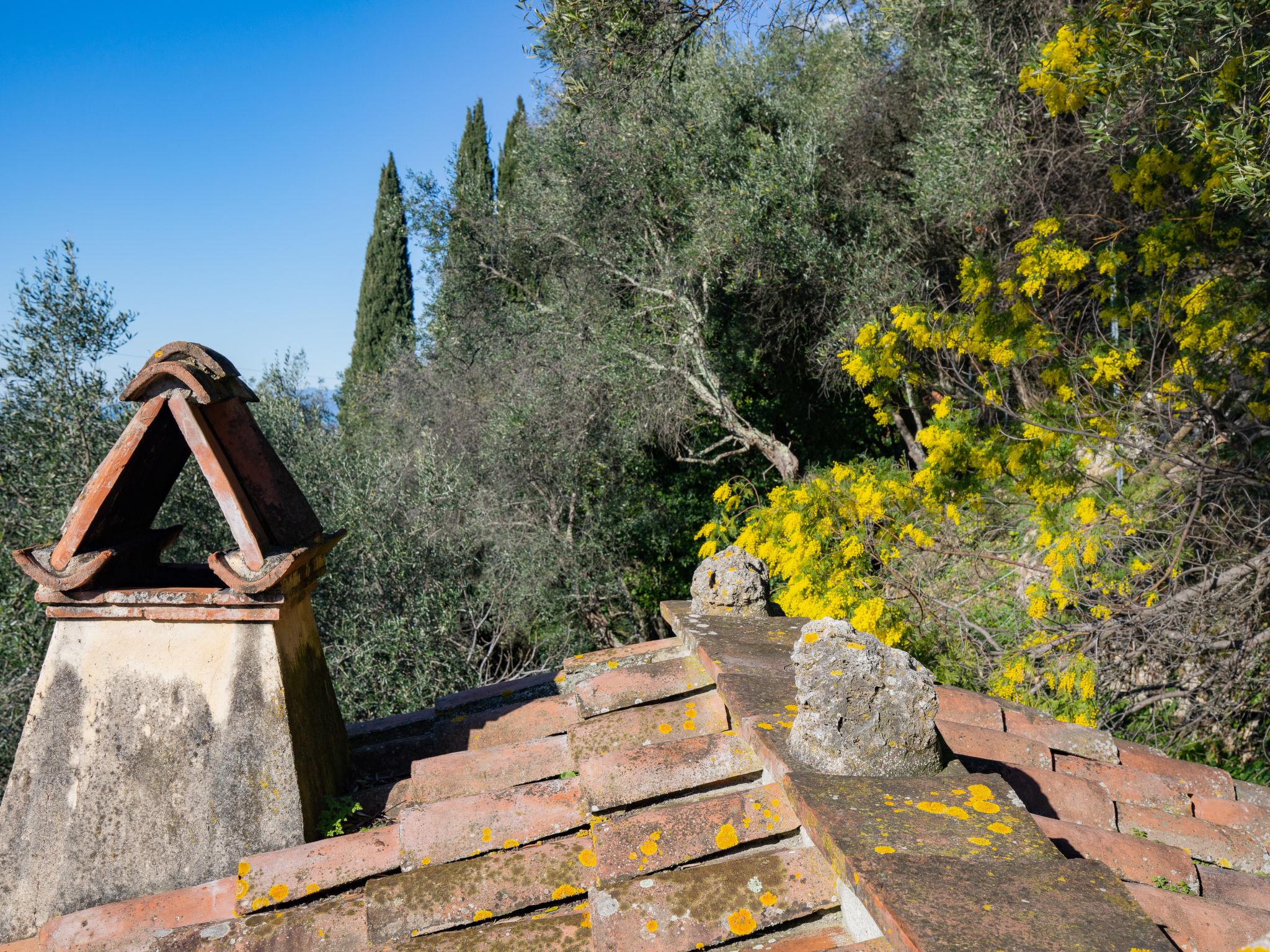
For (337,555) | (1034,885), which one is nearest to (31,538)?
(337,555)

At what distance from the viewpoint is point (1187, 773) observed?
12.7 ft

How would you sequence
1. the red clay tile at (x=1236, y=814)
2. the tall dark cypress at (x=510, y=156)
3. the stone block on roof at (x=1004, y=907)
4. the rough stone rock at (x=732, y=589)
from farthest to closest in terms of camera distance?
the tall dark cypress at (x=510, y=156)
the rough stone rock at (x=732, y=589)
the red clay tile at (x=1236, y=814)
the stone block on roof at (x=1004, y=907)

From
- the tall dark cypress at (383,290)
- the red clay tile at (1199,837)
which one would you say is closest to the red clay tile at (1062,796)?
the red clay tile at (1199,837)

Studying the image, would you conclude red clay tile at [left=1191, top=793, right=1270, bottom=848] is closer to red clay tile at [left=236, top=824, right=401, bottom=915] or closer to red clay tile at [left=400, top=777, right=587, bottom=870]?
red clay tile at [left=400, top=777, right=587, bottom=870]

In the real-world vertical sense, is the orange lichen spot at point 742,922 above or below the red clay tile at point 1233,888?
above

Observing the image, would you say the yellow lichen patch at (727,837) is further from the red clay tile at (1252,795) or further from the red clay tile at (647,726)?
the red clay tile at (1252,795)

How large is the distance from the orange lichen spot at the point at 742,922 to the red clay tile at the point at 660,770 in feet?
2.07

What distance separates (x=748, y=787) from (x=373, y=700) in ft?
23.1

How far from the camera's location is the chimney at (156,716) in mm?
2971

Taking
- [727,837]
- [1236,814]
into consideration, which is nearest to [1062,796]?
[1236,814]

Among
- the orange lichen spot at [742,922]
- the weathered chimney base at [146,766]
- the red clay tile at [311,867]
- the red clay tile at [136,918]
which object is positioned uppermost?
the weathered chimney base at [146,766]

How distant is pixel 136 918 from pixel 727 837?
2019mm

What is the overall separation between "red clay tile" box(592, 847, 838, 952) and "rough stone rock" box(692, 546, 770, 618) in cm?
242

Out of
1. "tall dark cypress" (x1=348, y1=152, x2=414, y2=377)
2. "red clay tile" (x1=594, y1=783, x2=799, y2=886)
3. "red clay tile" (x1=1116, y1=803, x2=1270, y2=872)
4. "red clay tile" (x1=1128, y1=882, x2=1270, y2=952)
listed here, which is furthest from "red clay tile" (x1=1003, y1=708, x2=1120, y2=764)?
"tall dark cypress" (x1=348, y1=152, x2=414, y2=377)
